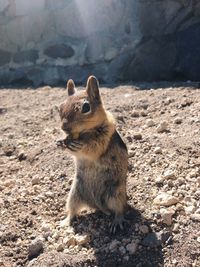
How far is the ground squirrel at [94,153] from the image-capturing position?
374 cm

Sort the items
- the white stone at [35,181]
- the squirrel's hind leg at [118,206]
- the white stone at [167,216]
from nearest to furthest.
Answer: the white stone at [167,216] < the squirrel's hind leg at [118,206] < the white stone at [35,181]

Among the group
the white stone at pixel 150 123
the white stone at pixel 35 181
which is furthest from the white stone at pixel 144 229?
the white stone at pixel 150 123

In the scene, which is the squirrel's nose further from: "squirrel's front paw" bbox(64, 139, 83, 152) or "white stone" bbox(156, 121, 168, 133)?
"white stone" bbox(156, 121, 168, 133)

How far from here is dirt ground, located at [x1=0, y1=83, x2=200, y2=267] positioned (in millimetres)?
3719

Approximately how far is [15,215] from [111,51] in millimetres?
3769

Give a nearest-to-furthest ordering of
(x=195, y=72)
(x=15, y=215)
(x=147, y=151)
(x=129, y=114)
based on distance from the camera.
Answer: (x=15, y=215), (x=147, y=151), (x=129, y=114), (x=195, y=72)

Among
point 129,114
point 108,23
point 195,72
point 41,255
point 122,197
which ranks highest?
point 108,23

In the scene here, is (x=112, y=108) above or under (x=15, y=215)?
above

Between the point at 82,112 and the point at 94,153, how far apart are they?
0.33 metres

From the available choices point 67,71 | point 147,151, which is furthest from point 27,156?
point 67,71

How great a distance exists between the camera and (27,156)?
18.2ft

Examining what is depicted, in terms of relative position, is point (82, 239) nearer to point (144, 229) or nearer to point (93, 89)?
point (144, 229)

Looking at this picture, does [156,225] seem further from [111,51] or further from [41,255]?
[111,51]

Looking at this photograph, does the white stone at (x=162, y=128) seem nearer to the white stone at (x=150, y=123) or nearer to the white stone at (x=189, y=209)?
the white stone at (x=150, y=123)
